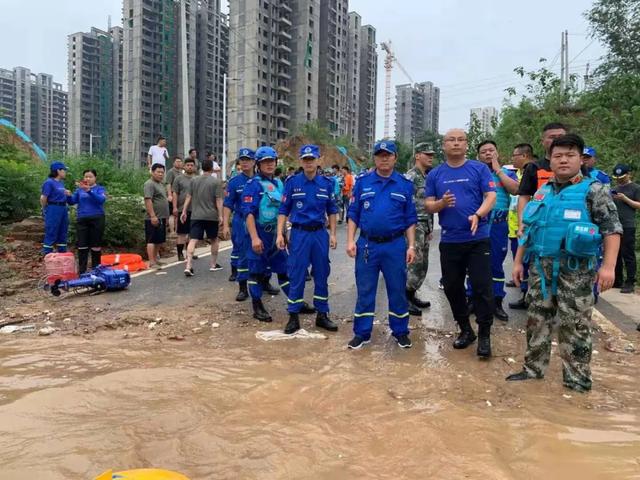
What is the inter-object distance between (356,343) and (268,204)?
197cm

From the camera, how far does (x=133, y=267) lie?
28.7ft

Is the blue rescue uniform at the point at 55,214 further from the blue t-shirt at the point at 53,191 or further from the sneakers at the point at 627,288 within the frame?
the sneakers at the point at 627,288

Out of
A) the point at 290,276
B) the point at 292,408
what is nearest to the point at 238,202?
the point at 290,276

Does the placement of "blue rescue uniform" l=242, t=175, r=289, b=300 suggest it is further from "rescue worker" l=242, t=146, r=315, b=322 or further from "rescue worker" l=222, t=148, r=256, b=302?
"rescue worker" l=222, t=148, r=256, b=302

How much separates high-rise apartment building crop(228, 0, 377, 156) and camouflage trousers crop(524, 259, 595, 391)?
6097 centimetres

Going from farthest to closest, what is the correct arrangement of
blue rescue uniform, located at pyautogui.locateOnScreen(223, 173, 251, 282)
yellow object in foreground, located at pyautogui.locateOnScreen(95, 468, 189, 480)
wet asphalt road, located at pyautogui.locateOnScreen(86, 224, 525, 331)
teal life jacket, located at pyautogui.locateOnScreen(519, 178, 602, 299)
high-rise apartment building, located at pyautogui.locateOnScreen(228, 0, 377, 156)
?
high-rise apartment building, located at pyautogui.locateOnScreen(228, 0, 377, 156)
blue rescue uniform, located at pyautogui.locateOnScreen(223, 173, 251, 282)
wet asphalt road, located at pyautogui.locateOnScreen(86, 224, 525, 331)
teal life jacket, located at pyautogui.locateOnScreen(519, 178, 602, 299)
yellow object in foreground, located at pyautogui.locateOnScreen(95, 468, 189, 480)

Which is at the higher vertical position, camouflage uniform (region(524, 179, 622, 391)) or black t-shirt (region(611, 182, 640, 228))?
black t-shirt (region(611, 182, 640, 228))

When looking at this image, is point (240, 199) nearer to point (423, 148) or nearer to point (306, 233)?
point (306, 233)

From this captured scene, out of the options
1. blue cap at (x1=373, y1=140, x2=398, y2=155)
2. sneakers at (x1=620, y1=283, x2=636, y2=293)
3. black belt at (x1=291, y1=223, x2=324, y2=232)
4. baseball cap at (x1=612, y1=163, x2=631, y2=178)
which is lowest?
sneakers at (x1=620, y1=283, x2=636, y2=293)

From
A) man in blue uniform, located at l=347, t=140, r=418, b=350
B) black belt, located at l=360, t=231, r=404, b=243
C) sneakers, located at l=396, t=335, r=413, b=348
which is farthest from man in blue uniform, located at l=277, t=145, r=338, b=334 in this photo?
sneakers, located at l=396, t=335, r=413, b=348

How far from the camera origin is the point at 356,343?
4.84 m

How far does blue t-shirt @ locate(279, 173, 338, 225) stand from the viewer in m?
5.32

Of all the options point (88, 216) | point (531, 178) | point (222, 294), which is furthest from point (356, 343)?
point (88, 216)

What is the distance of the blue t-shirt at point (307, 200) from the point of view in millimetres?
5324
